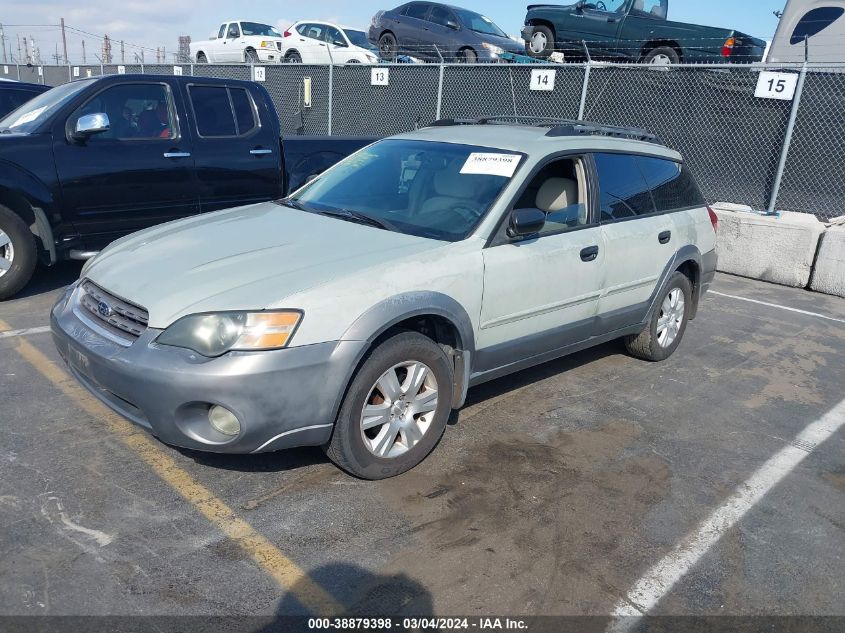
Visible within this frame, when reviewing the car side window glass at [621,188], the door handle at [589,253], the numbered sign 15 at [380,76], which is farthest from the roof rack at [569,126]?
the numbered sign 15 at [380,76]

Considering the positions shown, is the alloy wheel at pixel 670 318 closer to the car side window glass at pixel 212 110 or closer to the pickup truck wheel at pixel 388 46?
the car side window glass at pixel 212 110

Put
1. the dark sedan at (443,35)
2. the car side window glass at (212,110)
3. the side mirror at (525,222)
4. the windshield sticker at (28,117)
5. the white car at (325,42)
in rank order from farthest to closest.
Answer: the white car at (325,42)
the dark sedan at (443,35)
the car side window glass at (212,110)
the windshield sticker at (28,117)
the side mirror at (525,222)

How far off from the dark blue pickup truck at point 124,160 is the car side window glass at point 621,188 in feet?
12.0

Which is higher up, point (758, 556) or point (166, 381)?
point (166, 381)

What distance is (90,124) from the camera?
5.77 meters

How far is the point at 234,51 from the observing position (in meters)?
22.0

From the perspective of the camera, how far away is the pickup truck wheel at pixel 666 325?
5.41m

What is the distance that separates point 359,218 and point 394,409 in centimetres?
121

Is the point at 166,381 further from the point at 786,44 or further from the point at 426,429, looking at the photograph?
the point at 786,44

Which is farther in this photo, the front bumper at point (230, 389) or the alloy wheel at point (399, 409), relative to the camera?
the alloy wheel at point (399, 409)

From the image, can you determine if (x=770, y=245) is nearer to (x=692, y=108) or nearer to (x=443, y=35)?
(x=692, y=108)

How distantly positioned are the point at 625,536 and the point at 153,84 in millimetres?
5634

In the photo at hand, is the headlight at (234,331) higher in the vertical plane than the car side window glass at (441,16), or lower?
lower

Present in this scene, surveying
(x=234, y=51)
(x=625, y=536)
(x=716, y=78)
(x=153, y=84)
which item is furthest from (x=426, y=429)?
(x=234, y=51)
